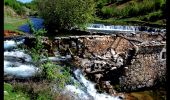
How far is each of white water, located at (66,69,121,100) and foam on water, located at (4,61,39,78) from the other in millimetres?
1987

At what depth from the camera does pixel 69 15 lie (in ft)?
133

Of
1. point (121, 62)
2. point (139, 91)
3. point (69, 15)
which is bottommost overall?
point (139, 91)

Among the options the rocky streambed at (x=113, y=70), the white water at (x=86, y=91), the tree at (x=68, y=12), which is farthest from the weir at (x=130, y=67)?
the tree at (x=68, y=12)

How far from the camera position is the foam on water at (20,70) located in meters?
16.9

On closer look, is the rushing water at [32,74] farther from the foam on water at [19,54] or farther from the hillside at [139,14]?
the hillside at [139,14]

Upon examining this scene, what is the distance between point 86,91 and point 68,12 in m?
24.2

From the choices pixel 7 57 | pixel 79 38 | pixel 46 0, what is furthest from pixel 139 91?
pixel 46 0

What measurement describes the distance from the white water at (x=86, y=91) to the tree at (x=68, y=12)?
21911 mm

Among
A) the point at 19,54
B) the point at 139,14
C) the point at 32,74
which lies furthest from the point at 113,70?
the point at 139,14

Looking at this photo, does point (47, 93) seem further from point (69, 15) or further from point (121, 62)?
point (69, 15)

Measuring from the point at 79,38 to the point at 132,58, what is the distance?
8627 millimetres

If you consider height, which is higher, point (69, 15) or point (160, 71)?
point (69, 15)

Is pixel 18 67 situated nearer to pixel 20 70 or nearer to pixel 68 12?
pixel 20 70

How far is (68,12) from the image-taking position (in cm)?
4047
